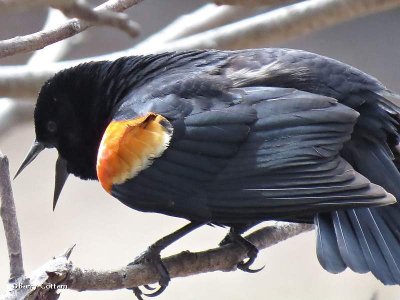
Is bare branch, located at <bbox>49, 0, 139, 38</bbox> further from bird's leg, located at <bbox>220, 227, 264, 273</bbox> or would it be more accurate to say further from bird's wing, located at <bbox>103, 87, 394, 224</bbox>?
bird's leg, located at <bbox>220, 227, 264, 273</bbox>

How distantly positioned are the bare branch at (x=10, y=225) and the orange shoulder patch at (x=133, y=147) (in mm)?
341

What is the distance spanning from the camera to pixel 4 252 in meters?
3.64

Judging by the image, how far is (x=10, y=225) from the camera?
4.43 ft

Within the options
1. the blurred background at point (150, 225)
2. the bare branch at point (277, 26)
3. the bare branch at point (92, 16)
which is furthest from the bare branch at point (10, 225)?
the blurred background at point (150, 225)

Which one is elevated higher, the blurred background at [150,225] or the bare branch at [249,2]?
the bare branch at [249,2]

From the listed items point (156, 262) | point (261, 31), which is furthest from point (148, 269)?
point (261, 31)

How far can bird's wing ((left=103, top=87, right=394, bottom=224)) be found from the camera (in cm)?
150

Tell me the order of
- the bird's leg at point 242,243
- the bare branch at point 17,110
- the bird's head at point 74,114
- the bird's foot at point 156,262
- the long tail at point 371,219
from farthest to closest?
the bare branch at point 17,110, the bird's head at point 74,114, the bird's leg at point 242,243, the bird's foot at point 156,262, the long tail at point 371,219

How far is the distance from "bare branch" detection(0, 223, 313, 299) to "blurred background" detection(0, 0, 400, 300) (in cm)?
136

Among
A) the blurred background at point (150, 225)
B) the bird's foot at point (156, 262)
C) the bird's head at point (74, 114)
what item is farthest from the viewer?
the blurred background at point (150, 225)

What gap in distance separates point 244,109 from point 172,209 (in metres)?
0.25

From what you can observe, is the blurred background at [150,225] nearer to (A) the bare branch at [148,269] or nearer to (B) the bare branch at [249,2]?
(A) the bare branch at [148,269]

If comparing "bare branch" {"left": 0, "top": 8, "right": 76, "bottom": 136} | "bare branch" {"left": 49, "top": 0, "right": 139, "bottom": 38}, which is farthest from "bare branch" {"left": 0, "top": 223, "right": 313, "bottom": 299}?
"bare branch" {"left": 0, "top": 8, "right": 76, "bottom": 136}

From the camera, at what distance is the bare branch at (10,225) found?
1.34 m
